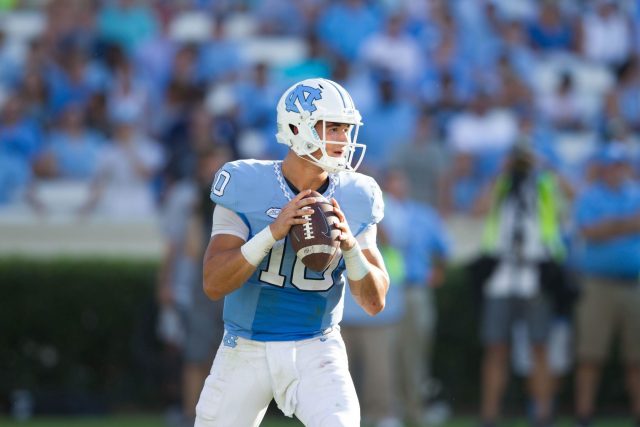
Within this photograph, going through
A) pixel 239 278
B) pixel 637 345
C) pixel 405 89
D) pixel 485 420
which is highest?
pixel 405 89

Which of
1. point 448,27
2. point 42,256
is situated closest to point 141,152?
point 42,256

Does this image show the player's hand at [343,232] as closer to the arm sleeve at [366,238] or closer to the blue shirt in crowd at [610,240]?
the arm sleeve at [366,238]

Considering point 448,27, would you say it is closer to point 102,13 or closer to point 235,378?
point 102,13

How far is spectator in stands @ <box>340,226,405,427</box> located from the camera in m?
9.66

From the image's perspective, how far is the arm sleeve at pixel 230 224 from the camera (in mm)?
5172

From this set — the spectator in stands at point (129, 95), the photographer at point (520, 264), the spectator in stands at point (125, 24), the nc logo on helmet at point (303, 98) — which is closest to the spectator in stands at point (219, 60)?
the spectator in stands at point (129, 95)

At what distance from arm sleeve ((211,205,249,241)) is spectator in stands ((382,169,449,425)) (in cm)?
486

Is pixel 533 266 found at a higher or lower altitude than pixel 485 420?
higher

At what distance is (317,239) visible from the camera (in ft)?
15.8

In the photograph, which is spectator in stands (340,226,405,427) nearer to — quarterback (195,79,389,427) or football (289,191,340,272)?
quarterback (195,79,389,427)

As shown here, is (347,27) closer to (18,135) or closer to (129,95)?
(129,95)

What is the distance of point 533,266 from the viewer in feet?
31.3

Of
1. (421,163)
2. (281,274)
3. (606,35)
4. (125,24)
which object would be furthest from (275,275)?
(606,35)

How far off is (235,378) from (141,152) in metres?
7.25
